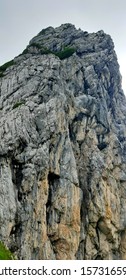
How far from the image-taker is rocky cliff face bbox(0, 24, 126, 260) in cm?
5919

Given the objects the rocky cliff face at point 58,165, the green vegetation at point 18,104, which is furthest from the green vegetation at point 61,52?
the green vegetation at point 18,104

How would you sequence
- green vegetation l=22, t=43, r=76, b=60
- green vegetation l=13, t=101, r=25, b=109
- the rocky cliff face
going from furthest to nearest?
green vegetation l=22, t=43, r=76, b=60
green vegetation l=13, t=101, r=25, b=109
the rocky cliff face

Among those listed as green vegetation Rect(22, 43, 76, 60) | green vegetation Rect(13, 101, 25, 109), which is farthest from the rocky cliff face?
green vegetation Rect(22, 43, 76, 60)

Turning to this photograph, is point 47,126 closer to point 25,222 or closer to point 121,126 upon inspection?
point 25,222

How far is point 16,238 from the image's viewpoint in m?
56.1

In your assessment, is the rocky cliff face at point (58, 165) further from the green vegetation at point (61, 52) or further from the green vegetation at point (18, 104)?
the green vegetation at point (61, 52)

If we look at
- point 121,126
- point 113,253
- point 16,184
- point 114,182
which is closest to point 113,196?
point 114,182

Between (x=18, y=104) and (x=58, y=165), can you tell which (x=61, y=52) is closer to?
(x=18, y=104)

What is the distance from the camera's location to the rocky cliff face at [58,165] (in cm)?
5919

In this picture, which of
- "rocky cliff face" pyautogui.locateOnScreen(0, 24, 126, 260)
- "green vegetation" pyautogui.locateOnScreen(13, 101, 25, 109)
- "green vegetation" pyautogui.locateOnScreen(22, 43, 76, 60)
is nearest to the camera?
"rocky cliff face" pyautogui.locateOnScreen(0, 24, 126, 260)

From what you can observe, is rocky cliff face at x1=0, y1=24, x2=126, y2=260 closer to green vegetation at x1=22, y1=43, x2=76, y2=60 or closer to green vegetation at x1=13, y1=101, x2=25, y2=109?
green vegetation at x1=13, y1=101, x2=25, y2=109

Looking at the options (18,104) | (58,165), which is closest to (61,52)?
(18,104)

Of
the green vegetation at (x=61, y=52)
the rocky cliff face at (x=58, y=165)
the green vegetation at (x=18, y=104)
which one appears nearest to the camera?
the rocky cliff face at (x=58, y=165)

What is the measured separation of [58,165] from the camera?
67.8 m
